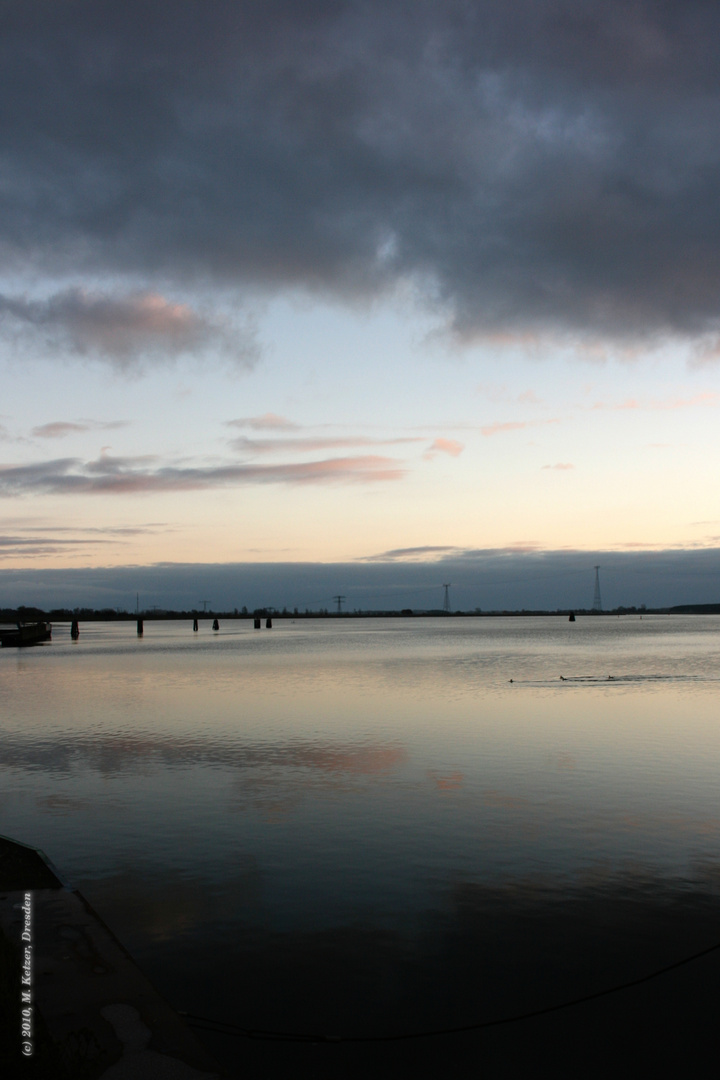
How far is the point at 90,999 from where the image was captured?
8.19m

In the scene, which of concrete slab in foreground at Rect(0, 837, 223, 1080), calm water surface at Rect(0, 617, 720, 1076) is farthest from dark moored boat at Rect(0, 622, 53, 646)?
concrete slab in foreground at Rect(0, 837, 223, 1080)

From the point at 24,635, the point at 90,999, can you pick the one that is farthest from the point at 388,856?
the point at 24,635

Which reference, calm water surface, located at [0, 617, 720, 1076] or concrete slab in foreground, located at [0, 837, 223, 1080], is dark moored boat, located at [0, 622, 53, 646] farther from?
concrete slab in foreground, located at [0, 837, 223, 1080]

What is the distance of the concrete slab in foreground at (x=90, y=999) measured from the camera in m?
7.04

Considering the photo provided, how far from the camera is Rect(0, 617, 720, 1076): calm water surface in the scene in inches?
367

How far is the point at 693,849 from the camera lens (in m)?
15.4

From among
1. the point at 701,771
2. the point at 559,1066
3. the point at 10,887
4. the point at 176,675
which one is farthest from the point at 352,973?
the point at 176,675

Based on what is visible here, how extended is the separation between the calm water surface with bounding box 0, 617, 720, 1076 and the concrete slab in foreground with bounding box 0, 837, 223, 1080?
0.75m

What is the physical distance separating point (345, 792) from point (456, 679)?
3499cm

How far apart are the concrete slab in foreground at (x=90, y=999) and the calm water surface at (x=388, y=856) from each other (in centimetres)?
75

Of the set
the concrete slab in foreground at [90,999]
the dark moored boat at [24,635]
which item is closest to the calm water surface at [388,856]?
the concrete slab in foreground at [90,999]

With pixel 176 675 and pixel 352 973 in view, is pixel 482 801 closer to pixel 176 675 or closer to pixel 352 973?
pixel 352 973

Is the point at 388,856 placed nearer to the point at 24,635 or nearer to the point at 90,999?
the point at 90,999

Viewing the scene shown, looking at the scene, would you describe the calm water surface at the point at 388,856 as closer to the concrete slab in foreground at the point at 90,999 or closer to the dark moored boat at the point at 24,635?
the concrete slab in foreground at the point at 90,999
